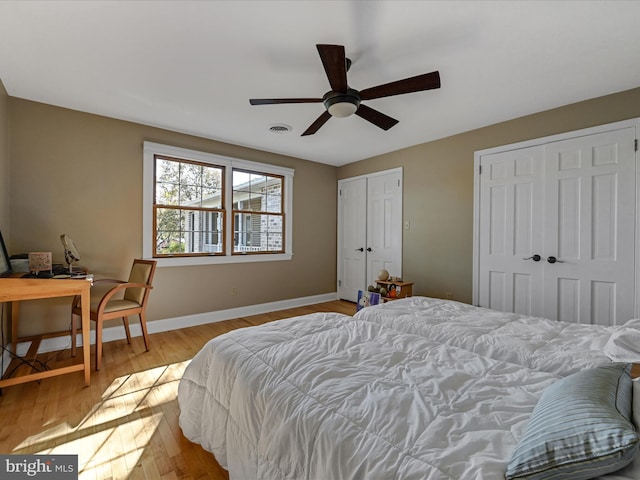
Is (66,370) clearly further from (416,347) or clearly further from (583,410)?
(583,410)

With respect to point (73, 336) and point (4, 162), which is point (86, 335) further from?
point (4, 162)

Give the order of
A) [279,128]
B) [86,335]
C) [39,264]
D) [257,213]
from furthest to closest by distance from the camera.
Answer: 1. [257,213]
2. [279,128]
3. [39,264]
4. [86,335]

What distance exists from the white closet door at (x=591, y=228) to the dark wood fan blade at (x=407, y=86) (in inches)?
82.7

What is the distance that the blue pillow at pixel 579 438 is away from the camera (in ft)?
2.21

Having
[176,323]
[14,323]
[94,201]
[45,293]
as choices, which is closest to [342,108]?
[45,293]

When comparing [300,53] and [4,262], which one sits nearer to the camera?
[300,53]

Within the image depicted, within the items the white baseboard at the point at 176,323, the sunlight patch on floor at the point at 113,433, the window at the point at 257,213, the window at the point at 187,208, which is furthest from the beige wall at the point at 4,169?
the window at the point at 257,213

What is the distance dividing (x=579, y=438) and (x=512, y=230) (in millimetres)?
3355

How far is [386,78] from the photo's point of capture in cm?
263

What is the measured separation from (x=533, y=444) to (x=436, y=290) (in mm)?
3705

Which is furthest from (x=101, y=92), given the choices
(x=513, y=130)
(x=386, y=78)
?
(x=513, y=130)

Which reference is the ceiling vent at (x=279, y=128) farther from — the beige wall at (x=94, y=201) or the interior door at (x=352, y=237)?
the interior door at (x=352, y=237)

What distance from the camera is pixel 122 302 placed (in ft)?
10.5

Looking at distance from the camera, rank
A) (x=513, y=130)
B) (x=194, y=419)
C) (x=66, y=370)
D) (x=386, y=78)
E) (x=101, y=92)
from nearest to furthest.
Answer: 1. (x=194, y=419)
2. (x=66, y=370)
3. (x=386, y=78)
4. (x=101, y=92)
5. (x=513, y=130)
